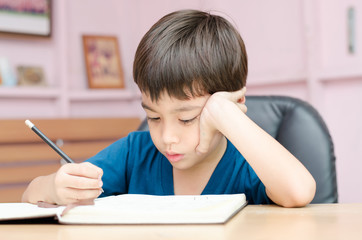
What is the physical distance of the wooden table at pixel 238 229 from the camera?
24.3 inches

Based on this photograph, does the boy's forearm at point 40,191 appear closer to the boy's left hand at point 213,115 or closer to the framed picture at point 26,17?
the boy's left hand at point 213,115

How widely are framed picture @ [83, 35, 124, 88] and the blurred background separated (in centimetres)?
5

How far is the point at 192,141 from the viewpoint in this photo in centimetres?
107

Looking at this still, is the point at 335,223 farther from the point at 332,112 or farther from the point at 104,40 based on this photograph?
the point at 104,40

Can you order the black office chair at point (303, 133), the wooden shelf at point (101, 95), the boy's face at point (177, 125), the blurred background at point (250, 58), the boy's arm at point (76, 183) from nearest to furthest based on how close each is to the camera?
the boy's arm at point (76, 183) → the boy's face at point (177, 125) → the black office chair at point (303, 133) → the blurred background at point (250, 58) → the wooden shelf at point (101, 95)

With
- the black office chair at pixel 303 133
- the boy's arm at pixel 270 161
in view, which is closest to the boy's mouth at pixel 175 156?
the boy's arm at pixel 270 161

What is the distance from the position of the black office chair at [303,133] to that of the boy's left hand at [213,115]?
348mm

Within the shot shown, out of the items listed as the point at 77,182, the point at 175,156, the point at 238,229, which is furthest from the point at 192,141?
the point at 238,229

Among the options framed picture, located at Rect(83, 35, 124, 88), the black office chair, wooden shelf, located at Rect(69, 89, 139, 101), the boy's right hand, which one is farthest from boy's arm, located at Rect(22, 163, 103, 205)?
framed picture, located at Rect(83, 35, 124, 88)

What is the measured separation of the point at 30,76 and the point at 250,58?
147cm

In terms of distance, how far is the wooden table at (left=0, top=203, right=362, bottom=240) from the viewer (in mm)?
618

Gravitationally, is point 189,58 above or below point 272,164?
above

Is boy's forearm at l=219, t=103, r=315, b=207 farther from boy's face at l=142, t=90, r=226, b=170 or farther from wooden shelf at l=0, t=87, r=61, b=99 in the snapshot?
wooden shelf at l=0, t=87, r=61, b=99

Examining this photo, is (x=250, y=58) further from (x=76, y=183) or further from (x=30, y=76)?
(x=76, y=183)
